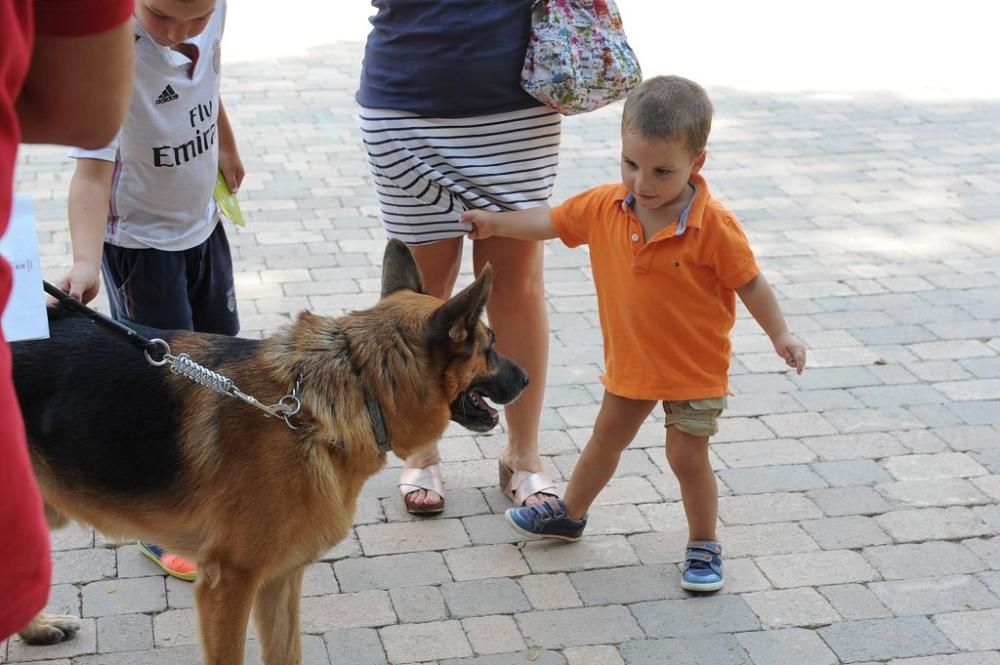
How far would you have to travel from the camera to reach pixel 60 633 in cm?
355

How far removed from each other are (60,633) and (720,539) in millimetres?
2314

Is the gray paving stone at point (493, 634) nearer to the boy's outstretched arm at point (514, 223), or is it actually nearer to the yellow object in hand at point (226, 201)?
the boy's outstretched arm at point (514, 223)

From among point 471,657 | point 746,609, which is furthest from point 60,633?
point 746,609

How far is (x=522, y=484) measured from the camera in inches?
174

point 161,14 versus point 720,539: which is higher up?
point 161,14

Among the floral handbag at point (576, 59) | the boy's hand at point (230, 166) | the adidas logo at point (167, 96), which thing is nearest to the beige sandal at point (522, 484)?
the floral handbag at point (576, 59)

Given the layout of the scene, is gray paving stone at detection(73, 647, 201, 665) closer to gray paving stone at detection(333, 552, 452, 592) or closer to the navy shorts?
gray paving stone at detection(333, 552, 452, 592)

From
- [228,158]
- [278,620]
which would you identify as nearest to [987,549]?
[278,620]

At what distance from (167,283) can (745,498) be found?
2.36 metres

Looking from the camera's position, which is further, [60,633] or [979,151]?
[979,151]

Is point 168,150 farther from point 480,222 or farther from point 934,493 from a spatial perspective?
point 934,493

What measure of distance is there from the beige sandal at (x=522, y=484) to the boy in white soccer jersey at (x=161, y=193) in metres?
1.27

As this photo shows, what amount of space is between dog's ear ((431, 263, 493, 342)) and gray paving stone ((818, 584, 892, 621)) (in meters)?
1.64

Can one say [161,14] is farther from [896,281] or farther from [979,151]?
[979,151]
